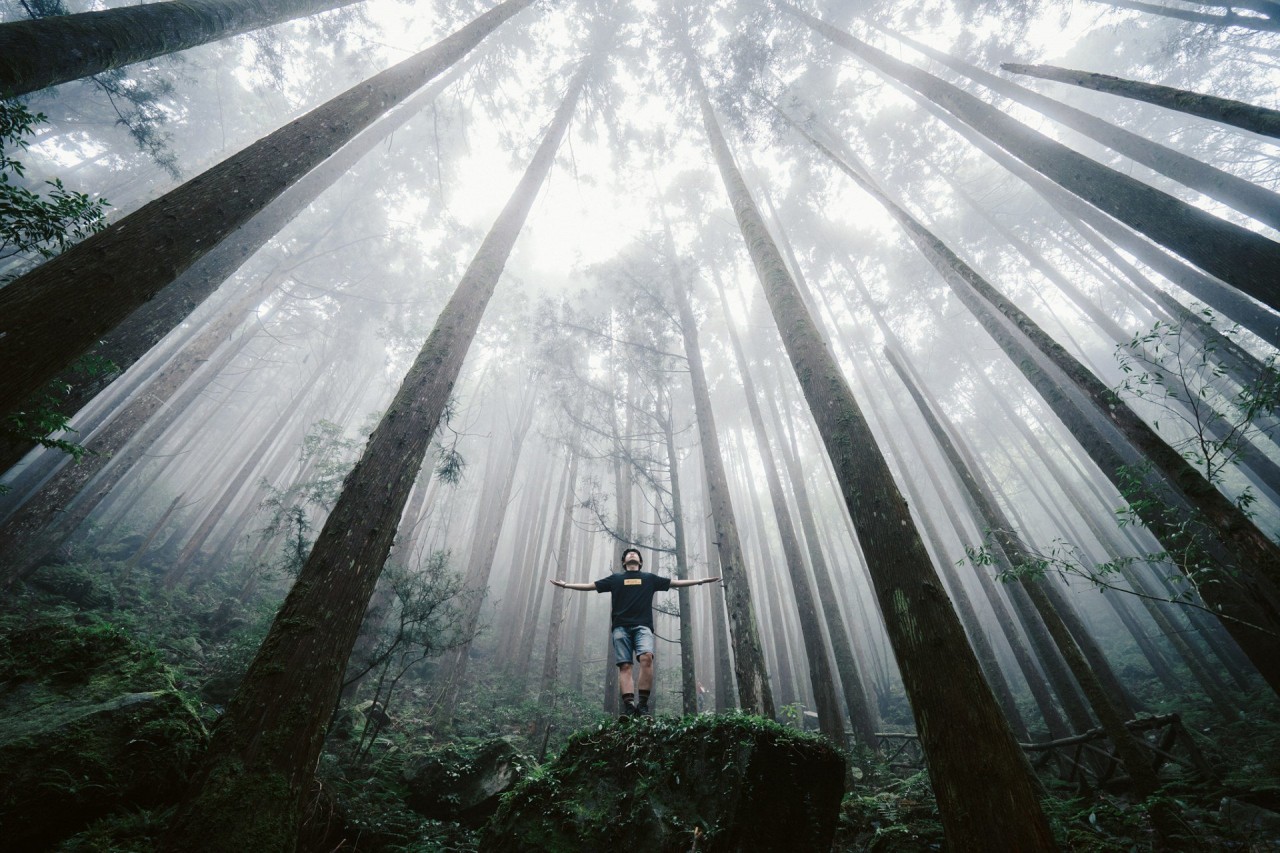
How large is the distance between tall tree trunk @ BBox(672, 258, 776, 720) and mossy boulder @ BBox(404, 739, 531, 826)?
3.36 m

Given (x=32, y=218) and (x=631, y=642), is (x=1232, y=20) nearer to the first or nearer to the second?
(x=631, y=642)

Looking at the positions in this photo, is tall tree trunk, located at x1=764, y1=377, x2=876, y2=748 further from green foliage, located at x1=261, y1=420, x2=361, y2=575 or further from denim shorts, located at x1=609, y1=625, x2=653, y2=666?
green foliage, located at x1=261, y1=420, x2=361, y2=575

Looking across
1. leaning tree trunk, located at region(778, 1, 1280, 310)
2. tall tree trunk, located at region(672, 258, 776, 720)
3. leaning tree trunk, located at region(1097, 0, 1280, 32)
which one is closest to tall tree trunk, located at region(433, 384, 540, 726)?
tall tree trunk, located at region(672, 258, 776, 720)

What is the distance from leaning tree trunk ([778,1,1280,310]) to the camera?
4.63 m

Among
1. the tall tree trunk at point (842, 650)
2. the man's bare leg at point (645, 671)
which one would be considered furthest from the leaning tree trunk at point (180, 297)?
the tall tree trunk at point (842, 650)

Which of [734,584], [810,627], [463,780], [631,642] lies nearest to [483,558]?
[463,780]

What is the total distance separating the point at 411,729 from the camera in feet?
32.2

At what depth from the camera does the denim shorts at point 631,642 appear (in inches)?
207

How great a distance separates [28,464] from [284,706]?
63.8ft

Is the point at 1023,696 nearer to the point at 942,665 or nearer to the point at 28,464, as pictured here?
the point at 942,665

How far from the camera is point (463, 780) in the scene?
18.9ft

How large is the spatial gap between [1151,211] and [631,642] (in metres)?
8.33

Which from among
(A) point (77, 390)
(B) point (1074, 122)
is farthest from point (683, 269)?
(A) point (77, 390)

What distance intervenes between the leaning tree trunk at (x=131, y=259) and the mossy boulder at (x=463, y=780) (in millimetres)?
5698
